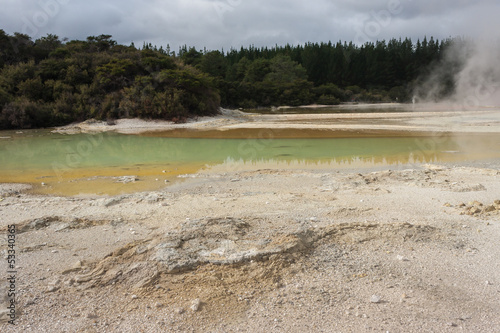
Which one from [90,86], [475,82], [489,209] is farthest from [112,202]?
[475,82]

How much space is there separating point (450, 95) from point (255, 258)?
173 ft

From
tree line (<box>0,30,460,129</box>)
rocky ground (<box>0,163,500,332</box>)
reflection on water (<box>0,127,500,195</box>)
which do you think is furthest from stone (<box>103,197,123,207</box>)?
tree line (<box>0,30,460,129</box>)

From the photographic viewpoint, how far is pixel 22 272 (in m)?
4.30

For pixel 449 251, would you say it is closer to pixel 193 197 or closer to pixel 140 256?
pixel 140 256

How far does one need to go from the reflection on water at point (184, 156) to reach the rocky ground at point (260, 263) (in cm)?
311

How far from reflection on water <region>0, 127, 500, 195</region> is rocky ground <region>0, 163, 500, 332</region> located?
3.11 metres

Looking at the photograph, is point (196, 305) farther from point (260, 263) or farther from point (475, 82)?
point (475, 82)

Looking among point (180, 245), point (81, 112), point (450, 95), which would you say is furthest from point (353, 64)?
point (180, 245)

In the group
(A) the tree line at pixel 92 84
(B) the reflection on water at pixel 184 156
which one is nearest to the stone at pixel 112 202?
(B) the reflection on water at pixel 184 156

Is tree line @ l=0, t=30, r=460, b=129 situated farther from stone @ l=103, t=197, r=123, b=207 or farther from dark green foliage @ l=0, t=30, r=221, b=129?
stone @ l=103, t=197, r=123, b=207

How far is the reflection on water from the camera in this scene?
34.1ft

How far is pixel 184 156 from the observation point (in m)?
14.2

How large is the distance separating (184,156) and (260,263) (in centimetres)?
1032

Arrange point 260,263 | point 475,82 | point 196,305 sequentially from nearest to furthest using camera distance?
point 196,305 → point 260,263 → point 475,82
